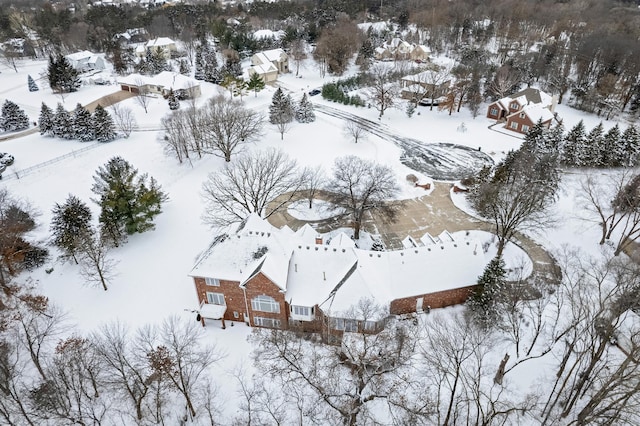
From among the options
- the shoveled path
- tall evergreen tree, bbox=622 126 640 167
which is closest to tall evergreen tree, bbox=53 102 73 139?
the shoveled path

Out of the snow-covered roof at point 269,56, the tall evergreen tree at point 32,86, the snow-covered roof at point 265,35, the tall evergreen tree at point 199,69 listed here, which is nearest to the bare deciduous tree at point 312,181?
the snow-covered roof at point 269,56

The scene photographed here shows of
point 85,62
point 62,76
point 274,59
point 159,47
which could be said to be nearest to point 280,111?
point 274,59

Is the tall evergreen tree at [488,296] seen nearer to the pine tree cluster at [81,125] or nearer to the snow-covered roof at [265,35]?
the pine tree cluster at [81,125]

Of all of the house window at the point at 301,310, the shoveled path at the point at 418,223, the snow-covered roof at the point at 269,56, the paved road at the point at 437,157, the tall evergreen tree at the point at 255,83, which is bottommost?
the shoveled path at the point at 418,223

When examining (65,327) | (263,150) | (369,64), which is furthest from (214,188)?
(369,64)

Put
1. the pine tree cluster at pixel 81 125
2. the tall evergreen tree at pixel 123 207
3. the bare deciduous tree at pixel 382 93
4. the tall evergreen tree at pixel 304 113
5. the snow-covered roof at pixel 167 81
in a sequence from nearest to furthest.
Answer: the tall evergreen tree at pixel 123 207
the pine tree cluster at pixel 81 125
the tall evergreen tree at pixel 304 113
the bare deciduous tree at pixel 382 93
the snow-covered roof at pixel 167 81

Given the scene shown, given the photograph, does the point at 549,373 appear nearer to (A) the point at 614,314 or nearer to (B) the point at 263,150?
(A) the point at 614,314

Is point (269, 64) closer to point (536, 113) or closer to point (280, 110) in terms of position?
point (280, 110)
